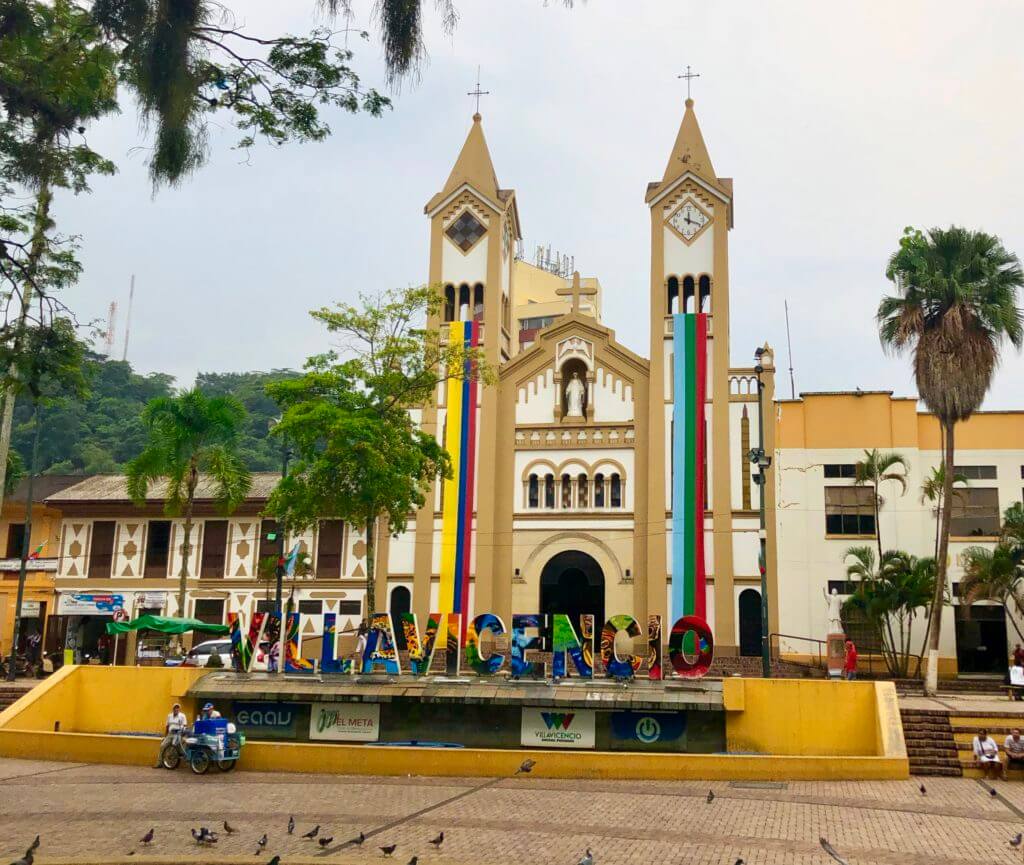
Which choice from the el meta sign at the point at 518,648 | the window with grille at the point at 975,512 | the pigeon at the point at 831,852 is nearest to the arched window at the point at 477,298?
the el meta sign at the point at 518,648

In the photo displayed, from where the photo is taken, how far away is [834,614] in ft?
122

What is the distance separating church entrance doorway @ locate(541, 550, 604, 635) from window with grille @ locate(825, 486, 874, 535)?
8.66 metres

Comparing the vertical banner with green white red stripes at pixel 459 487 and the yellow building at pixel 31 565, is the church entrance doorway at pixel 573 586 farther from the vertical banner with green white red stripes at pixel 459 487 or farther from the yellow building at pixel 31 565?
the yellow building at pixel 31 565

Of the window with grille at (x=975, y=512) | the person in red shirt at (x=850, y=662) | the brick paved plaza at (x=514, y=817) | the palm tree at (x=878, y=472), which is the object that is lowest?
the brick paved plaza at (x=514, y=817)

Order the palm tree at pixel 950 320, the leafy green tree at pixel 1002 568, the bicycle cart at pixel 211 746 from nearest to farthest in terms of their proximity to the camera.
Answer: the bicycle cart at pixel 211 746
the palm tree at pixel 950 320
the leafy green tree at pixel 1002 568

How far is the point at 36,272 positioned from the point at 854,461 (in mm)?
30249

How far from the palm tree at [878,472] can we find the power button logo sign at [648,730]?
16.2 m

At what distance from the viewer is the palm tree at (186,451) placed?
116 ft

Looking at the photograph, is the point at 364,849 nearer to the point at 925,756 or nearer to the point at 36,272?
the point at 36,272

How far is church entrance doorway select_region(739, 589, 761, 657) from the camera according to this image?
124ft

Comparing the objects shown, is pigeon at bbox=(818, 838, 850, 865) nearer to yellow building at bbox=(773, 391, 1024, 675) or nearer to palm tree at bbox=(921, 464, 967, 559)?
palm tree at bbox=(921, 464, 967, 559)

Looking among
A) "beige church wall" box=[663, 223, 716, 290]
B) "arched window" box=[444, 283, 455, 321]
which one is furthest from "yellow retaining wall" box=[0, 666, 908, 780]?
"beige church wall" box=[663, 223, 716, 290]

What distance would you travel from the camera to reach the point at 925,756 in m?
22.6

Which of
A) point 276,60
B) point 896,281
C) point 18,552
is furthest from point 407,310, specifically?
point 18,552
